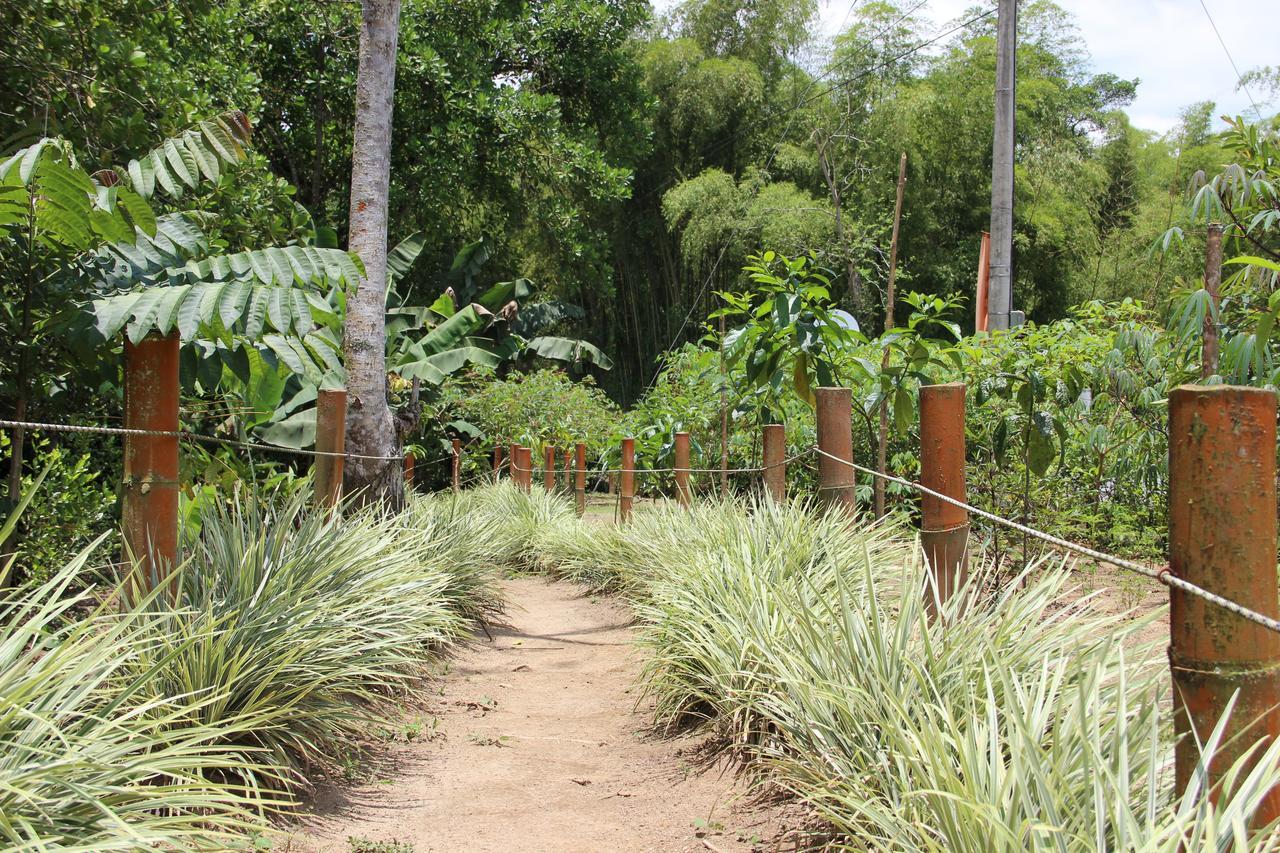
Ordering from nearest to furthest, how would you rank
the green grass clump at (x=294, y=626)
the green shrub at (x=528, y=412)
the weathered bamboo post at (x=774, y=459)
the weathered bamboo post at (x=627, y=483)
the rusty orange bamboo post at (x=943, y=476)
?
the green grass clump at (x=294, y=626), the rusty orange bamboo post at (x=943, y=476), the weathered bamboo post at (x=774, y=459), the weathered bamboo post at (x=627, y=483), the green shrub at (x=528, y=412)

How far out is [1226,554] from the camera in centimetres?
187

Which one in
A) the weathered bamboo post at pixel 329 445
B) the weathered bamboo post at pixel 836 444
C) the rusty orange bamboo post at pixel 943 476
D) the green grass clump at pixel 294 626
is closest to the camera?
the green grass clump at pixel 294 626

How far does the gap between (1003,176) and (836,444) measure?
6.20m

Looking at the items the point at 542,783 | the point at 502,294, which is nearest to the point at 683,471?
the point at 542,783

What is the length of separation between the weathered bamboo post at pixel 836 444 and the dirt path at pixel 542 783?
1.58 meters

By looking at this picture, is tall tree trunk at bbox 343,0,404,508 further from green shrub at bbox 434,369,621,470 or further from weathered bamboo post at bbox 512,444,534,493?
green shrub at bbox 434,369,621,470

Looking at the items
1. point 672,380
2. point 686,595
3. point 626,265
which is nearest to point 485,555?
point 686,595

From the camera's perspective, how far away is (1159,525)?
7180mm

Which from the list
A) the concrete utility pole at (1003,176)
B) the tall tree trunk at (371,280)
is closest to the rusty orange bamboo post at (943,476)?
the tall tree trunk at (371,280)

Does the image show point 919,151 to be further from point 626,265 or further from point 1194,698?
point 1194,698

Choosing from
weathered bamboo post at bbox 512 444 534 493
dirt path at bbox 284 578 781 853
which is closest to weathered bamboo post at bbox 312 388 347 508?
dirt path at bbox 284 578 781 853

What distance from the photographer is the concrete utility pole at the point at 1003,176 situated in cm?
1024

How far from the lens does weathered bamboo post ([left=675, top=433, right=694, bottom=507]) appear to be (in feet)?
27.2

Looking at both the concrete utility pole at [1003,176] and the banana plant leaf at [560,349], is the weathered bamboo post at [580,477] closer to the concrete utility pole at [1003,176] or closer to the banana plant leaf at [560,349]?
the concrete utility pole at [1003,176]
